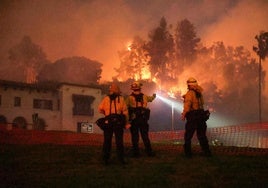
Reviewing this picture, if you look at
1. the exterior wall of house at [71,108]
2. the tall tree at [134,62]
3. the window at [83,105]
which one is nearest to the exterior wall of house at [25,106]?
the exterior wall of house at [71,108]

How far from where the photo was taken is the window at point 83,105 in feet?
178

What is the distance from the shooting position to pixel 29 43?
87812mm

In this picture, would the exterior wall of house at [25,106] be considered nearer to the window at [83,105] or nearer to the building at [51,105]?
the building at [51,105]

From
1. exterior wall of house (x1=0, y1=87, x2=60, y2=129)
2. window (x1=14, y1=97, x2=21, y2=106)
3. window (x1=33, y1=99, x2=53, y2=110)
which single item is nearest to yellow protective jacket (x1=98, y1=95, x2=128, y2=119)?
exterior wall of house (x1=0, y1=87, x2=60, y2=129)

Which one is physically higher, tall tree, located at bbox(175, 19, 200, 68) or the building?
tall tree, located at bbox(175, 19, 200, 68)

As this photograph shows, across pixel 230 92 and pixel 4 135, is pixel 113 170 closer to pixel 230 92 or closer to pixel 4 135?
pixel 4 135

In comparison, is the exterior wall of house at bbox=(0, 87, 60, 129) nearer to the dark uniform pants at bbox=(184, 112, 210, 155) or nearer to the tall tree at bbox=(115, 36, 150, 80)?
the tall tree at bbox=(115, 36, 150, 80)

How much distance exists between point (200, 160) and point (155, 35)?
207 ft

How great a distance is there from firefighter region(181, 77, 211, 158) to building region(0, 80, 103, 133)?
1638 inches

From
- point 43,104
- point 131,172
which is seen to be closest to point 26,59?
point 43,104

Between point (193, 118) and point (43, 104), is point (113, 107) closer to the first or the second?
point (193, 118)

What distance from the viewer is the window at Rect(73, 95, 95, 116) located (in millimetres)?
54156

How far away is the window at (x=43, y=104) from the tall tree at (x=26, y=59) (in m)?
34.7

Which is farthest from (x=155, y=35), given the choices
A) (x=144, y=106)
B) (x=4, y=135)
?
(x=144, y=106)
